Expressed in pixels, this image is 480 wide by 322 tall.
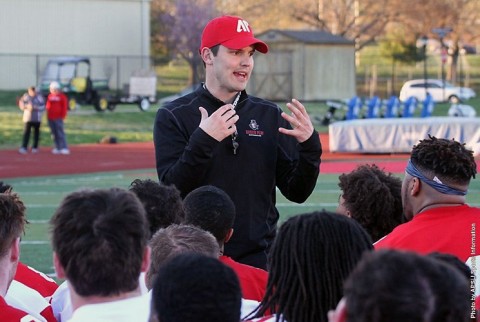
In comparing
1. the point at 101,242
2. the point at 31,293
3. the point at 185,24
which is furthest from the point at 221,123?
the point at 185,24

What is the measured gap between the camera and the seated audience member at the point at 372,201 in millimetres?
5262

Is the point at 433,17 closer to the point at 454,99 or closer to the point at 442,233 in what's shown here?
the point at 454,99

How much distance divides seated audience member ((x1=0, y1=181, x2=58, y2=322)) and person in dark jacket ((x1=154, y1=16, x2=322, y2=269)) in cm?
79

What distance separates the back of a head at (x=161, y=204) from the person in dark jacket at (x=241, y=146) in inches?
7.2

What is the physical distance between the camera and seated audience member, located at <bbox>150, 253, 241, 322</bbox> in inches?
101

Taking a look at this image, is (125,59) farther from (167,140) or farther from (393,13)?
(167,140)

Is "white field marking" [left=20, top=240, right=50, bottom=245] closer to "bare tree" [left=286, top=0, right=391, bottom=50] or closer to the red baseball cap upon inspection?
the red baseball cap

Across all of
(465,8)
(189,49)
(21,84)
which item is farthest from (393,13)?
(21,84)

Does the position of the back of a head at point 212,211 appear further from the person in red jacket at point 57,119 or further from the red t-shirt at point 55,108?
the red t-shirt at point 55,108

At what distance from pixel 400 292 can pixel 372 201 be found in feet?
10.4

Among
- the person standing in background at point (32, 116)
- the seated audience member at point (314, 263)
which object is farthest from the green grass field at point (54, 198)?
the seated audience member at point (314, 263)

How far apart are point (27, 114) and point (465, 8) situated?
1805 inches

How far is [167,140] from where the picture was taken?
5.03m

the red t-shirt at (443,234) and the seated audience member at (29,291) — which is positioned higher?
the red t-shirt at (443,234)
